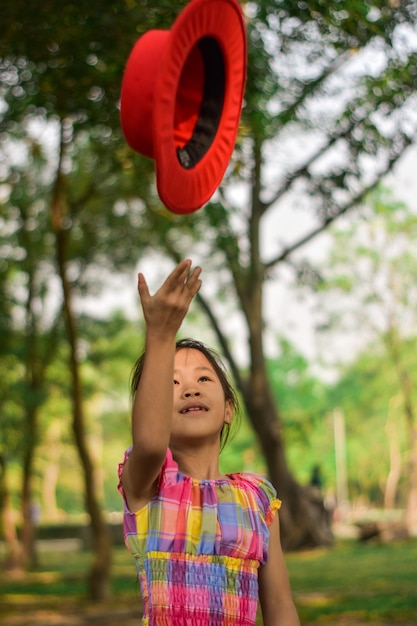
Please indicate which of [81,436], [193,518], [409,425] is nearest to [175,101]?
[193,518]

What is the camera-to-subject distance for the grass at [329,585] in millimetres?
9633

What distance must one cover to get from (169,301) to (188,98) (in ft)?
3.02

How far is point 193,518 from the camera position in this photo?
238 cm

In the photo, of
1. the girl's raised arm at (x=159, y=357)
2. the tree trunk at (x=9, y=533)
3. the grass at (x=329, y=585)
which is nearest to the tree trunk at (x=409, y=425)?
the grass at (x=329, y=585)

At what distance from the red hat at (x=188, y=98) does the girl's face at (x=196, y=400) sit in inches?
14.9

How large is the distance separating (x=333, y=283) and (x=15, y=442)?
16.4 meters

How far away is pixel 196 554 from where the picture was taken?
2.35 m

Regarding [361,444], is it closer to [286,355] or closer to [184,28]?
[286,355]

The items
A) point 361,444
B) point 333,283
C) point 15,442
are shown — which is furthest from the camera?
point 361,444

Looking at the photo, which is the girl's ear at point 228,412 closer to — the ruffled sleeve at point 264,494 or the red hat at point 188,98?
the ruffled sleeve at point 264,494

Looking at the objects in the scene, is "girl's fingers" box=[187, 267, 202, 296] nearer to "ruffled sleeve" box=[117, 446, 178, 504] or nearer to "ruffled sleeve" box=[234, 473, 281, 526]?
"ruffled sleeve" box=[117, 446, 178, 504]

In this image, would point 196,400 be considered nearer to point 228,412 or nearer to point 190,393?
point 190,393

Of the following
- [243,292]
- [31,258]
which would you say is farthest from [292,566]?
[31,258]

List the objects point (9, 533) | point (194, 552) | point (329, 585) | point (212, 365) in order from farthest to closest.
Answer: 1. point (9, 533)
2. point (329, 585)
3. point (212, 365)
4. point (194, 552)
